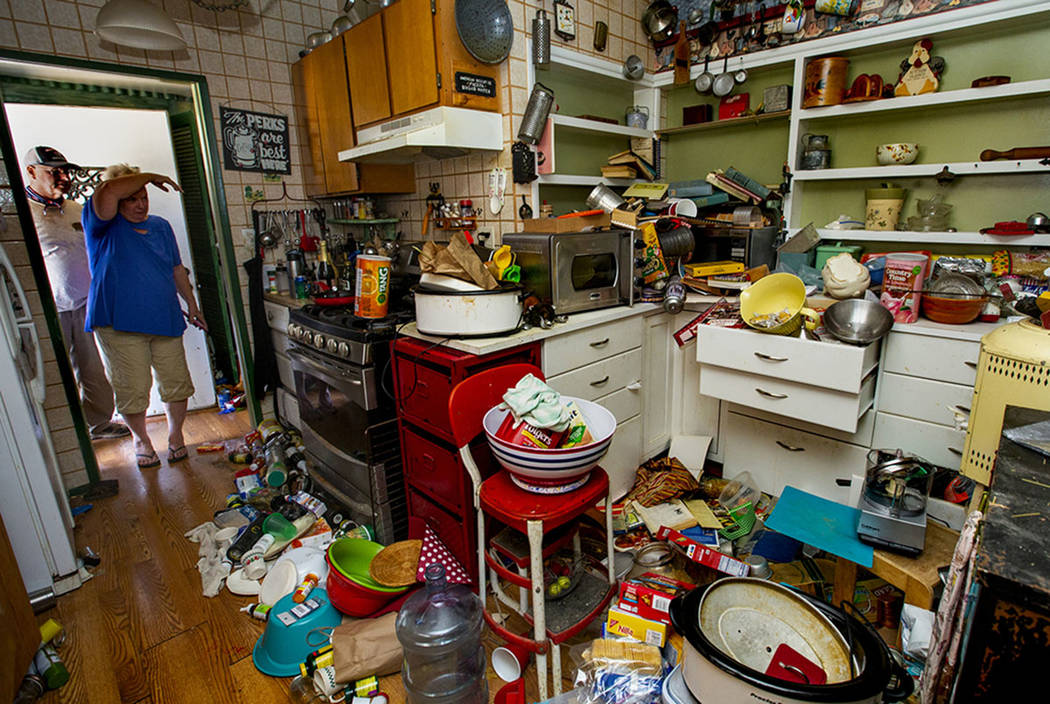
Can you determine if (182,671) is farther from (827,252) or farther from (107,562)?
(827,252)

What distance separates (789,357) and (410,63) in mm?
1837

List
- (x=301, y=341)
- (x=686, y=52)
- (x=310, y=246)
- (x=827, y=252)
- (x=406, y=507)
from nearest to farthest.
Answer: (x=406, y=507), (x=301, y=341), (x=827, y=252), (x=686, y=52), (x=310, y=246)

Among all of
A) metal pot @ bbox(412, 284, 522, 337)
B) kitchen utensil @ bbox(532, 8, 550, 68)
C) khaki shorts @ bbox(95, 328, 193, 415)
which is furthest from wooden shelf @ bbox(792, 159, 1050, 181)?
khaki shorts @ bbox(95, 328, 193, 415)

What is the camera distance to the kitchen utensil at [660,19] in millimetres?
2547

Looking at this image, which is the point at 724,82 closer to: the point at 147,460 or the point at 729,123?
the point at 729,123

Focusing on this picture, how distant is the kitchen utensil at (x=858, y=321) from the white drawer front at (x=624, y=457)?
807 millimetres

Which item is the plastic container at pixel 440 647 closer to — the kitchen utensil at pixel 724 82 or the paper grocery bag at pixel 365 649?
the paper grocery bag at pixel 365 649

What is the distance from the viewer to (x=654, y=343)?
7.13ft

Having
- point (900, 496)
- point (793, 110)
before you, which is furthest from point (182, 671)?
point (793, 110)

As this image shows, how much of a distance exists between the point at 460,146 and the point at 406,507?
1400 millimetres

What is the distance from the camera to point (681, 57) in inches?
101

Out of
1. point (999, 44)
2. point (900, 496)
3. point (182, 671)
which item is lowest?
point (182, 671)

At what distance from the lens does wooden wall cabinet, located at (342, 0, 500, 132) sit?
6.33ft

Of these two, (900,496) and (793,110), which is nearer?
(900,496)
